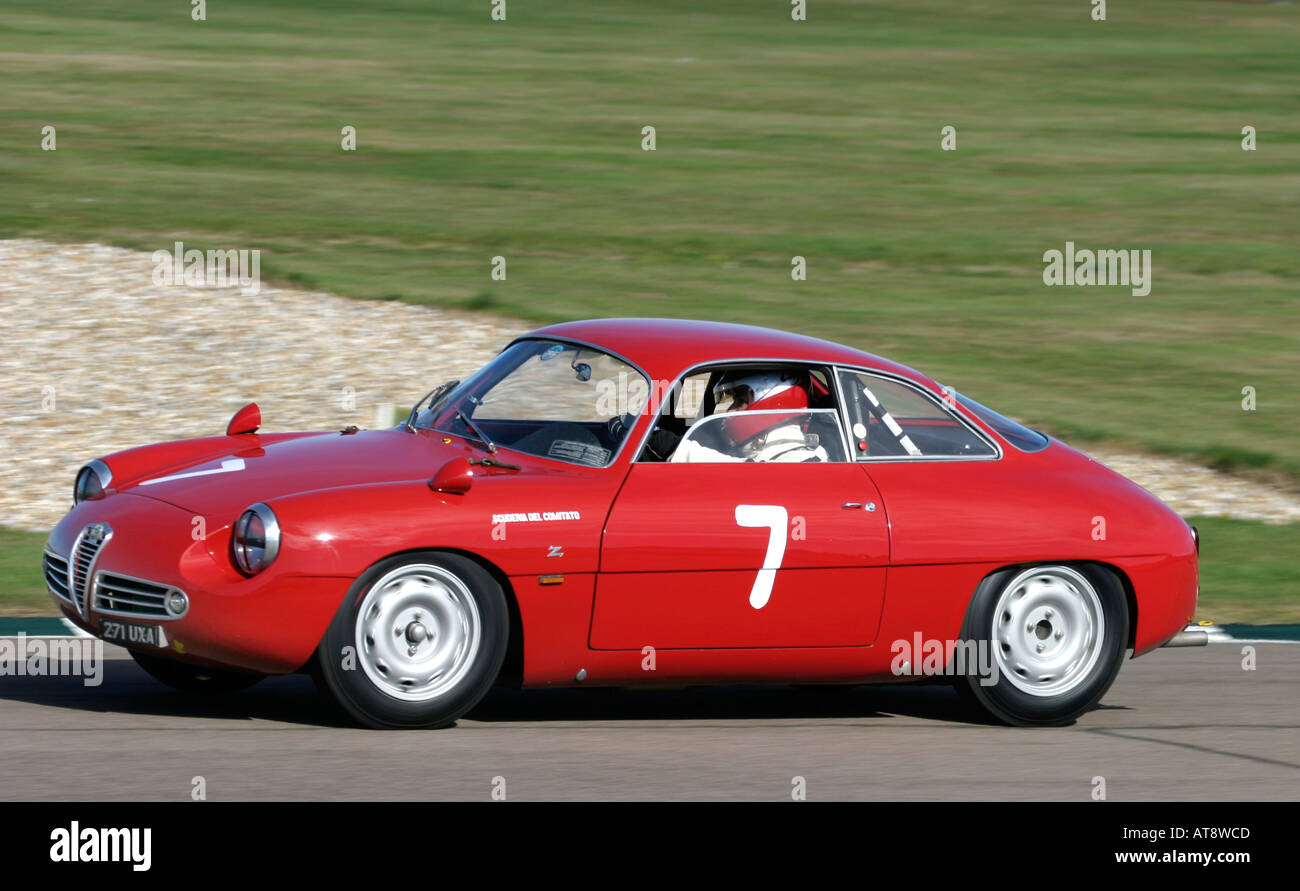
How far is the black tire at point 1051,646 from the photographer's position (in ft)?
23.2

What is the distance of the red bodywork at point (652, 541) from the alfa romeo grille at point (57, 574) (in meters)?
0.06

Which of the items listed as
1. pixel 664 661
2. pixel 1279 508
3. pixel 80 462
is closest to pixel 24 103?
pixel 80 462

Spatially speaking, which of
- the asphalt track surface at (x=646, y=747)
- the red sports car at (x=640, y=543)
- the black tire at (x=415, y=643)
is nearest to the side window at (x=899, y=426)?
the red sports car at (x=640, y=543)

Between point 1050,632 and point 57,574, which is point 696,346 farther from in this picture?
point 57,574

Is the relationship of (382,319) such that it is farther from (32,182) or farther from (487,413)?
(487,413)

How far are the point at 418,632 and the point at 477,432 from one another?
1105 mm

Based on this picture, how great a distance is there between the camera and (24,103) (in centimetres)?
2502

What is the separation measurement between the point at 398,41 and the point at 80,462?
20.2 m

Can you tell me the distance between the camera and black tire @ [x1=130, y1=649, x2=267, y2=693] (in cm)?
708

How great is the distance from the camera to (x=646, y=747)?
6.47 meters

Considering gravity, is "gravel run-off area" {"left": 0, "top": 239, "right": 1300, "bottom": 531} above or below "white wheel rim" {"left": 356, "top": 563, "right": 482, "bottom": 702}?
above
